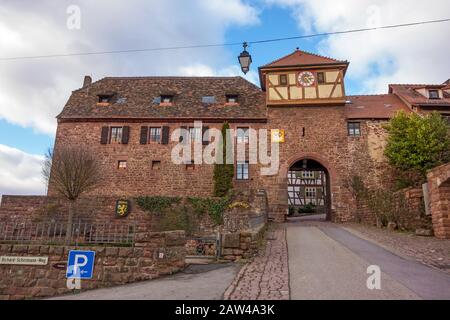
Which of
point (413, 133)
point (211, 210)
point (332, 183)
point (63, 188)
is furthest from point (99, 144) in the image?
point (413, 133)

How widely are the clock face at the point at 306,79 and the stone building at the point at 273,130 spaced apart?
0.07 meters

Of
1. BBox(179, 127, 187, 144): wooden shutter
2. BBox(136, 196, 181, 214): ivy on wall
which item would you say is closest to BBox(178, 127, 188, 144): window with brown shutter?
BBox(179, 127, 187, 144): wooden shutter

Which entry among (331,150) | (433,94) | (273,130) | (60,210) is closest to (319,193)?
(433,94)

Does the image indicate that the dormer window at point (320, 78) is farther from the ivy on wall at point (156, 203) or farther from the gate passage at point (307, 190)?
the gate passage at point (307, 190)

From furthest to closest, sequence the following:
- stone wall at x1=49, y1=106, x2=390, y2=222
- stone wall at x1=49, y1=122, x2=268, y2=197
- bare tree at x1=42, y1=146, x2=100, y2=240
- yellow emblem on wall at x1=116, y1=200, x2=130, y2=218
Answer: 1. stone wall at x1=49, y1=122, x2=268, y2=197
2. stone wall at x1=49, y1=106, x2=390, y2=222
3. yellow emblem on wall at x1=116, y1=200, x2=130, y2=218
4. bare tree at x1=42, y1=146, x2=100, y2=240

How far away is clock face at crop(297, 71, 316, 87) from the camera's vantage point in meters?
21.1

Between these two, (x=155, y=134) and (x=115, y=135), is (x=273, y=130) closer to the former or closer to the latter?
(x=155, y=134)

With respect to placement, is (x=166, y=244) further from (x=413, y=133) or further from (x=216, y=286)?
(x=413, y=133)

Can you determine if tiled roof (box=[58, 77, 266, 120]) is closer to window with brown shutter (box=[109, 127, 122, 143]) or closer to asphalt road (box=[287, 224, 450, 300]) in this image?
window with brown shutter (box=[109, 127, 122, 143])

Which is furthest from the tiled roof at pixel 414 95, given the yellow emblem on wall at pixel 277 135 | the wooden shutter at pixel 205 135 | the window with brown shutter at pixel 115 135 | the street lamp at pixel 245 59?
the window with brown shutter at pixel 115 135

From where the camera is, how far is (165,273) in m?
6.76

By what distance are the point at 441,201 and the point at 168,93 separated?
18194 mm

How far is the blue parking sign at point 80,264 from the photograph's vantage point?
6.98m

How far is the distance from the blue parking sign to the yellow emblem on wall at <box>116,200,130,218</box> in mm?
10475
